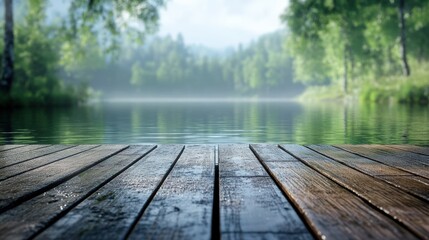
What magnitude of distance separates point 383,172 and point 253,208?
127 cm

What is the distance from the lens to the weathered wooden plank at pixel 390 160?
273 cm

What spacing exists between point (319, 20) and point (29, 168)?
53.0ft

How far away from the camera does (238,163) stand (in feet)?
10.2

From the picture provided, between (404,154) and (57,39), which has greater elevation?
(57,39)

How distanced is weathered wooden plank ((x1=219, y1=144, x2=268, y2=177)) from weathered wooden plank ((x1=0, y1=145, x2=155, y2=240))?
2.32 ft

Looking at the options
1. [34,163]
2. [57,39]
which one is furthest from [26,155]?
[57,39]

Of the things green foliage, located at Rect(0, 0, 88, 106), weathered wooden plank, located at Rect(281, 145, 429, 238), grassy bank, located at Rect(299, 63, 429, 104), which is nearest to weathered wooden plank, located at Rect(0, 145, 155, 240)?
weathered wooden plank, located at Rect(281, 145, 429, 238)

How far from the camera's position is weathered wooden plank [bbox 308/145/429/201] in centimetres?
214

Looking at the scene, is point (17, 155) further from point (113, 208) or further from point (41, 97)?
point (41, 97)

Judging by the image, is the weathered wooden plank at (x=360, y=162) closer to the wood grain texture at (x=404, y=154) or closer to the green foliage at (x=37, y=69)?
the wood grain texture at (x=404, y=154)

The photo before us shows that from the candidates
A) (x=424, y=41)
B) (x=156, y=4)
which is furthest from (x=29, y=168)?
(x=424, y=41)

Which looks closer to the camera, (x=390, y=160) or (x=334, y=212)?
(x=334, y=212)

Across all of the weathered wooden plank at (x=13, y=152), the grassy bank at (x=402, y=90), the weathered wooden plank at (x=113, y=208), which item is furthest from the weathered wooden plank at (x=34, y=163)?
the grassy bank at (x=402, y=90)

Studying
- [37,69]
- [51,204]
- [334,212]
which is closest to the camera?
[334,212]
